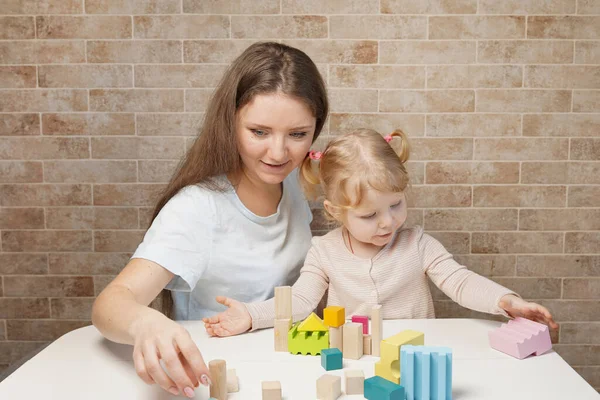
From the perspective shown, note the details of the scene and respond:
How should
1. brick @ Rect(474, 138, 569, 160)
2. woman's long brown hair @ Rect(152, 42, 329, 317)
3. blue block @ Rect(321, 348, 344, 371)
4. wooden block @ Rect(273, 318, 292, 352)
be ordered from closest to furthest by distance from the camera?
1. blue block @ Rect(321, 348, 344, 371)
2. wooden block @ Rect(273, 318, 292, 352)
3. woman's long brown hair @ Rect(152, 42, 329, 317)
4. brick @ Rect(474, 138, 569, 160)

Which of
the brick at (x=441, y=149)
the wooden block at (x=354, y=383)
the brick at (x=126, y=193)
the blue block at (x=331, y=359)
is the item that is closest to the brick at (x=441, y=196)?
the brick at (x=441, y=149)

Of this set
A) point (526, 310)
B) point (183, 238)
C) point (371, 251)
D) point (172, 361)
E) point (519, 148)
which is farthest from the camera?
point (519, 148)

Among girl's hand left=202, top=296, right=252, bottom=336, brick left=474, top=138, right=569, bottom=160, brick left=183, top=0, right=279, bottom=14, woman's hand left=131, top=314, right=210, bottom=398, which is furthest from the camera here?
brick left=474, top=138, right=569, bottom=160

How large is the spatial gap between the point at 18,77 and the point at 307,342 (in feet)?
5.41

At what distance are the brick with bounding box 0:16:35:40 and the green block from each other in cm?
164

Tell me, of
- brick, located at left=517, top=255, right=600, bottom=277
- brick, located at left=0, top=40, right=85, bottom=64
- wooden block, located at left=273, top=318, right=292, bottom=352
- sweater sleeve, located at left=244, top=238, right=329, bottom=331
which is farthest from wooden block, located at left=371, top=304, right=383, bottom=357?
brick, located at left=0, top=40, right=85, bottom=64

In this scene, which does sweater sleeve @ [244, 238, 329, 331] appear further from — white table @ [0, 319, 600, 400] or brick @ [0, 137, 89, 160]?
brick @ [0, 137, 89, 160]

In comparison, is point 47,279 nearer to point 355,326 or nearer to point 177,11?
point 177,11

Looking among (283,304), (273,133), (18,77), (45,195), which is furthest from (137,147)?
(283,304)

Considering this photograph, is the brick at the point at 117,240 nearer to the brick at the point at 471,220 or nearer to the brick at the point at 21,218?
the brick at the point at 21,218

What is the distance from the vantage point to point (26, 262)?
242 cm

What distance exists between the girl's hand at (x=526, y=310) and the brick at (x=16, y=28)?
6.19 feet

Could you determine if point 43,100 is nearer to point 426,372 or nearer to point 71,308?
point 71,308

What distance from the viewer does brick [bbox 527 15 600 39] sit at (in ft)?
7.50
